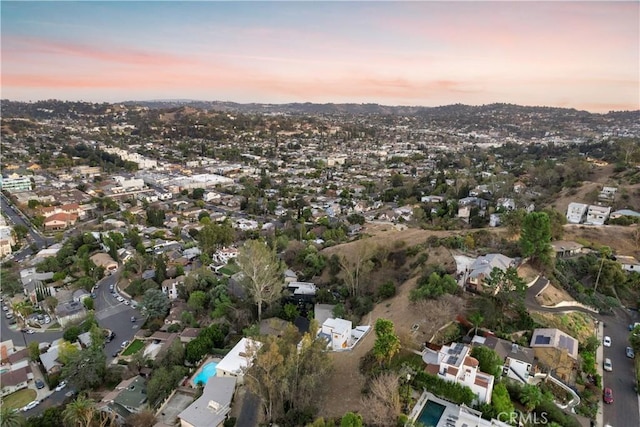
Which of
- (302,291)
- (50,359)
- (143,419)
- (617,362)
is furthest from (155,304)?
(617,362)

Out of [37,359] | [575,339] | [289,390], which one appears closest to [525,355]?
[575,339]

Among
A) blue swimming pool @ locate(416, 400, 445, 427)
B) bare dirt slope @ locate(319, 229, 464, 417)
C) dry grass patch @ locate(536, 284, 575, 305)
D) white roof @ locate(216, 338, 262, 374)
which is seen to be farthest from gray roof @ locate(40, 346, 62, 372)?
dry grass patch @ locate(536, 284, 575, 305)

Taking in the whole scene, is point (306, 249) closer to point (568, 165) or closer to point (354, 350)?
point (354, 350)

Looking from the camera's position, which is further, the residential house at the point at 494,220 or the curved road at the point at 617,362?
the residential house at the point at 494,220

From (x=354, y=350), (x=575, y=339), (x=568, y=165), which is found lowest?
(x=354, y=350)

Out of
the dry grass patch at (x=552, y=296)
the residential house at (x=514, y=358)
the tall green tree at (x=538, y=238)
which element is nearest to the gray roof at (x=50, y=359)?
the residential house at (x=514, y=358)

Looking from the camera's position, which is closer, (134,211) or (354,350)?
(354,350)

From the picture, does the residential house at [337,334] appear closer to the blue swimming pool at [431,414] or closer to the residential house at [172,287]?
the blue swimming pool at [431,414]
